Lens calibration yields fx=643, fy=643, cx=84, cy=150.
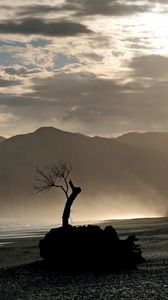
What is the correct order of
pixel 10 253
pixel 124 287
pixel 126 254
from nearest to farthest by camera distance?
pixel 124 287 < pixel 126 254 < pixel 10 253

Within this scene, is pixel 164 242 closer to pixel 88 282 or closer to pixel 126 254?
pixel 126 254

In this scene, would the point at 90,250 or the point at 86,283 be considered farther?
the point at 90,250

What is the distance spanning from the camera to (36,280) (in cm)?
4169

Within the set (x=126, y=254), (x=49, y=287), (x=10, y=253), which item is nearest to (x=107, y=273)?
(x=126, y=254)

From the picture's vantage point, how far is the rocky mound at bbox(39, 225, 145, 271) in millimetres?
45688

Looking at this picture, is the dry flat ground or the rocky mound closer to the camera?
the dry flat ground

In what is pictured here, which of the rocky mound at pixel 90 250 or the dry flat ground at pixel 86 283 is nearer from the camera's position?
the dry flat ground at pixel 86 283

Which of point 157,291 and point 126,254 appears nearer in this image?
point 157,291

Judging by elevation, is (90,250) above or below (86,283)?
above

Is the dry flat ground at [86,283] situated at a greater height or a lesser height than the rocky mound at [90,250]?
lesser

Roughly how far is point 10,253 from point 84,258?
20.9 m

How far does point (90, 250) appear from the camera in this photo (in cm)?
4634

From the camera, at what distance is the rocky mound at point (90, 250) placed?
45.7 m

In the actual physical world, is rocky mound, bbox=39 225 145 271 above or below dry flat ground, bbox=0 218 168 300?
above
